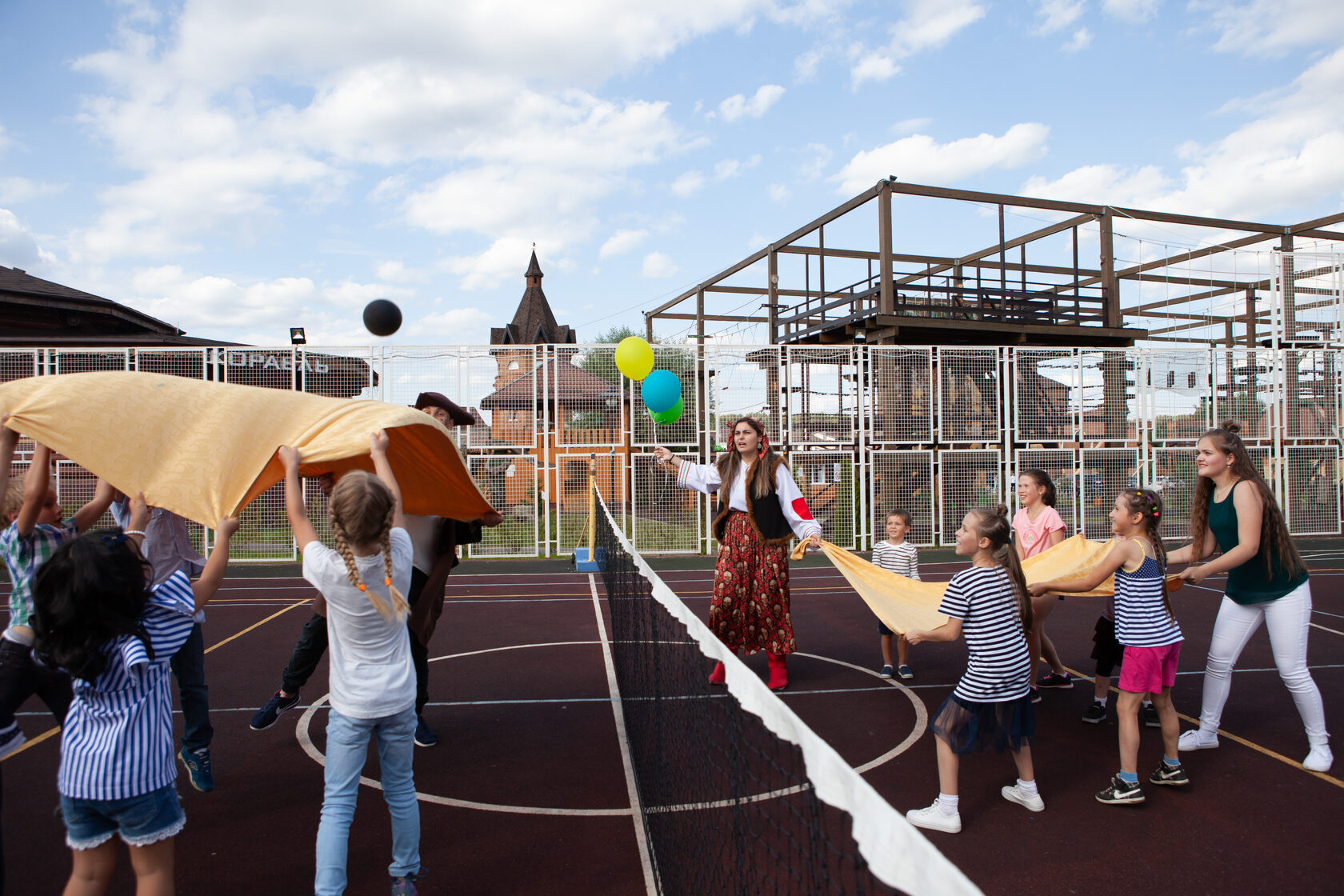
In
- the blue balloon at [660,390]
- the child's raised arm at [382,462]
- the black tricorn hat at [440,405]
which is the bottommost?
the child's raised arm at [382,462]

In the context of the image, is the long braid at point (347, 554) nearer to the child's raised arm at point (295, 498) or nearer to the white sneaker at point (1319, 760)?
the child's raised arm at point (295, 498)

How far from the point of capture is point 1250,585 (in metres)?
4.73

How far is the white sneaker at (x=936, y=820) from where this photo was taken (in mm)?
3928

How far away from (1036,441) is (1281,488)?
5533 millimetres

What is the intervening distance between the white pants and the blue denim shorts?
5.54 metres

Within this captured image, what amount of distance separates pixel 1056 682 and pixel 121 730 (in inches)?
255

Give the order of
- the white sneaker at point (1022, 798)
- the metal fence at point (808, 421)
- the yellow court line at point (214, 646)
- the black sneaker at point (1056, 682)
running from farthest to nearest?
the metal fence at point (808, 421) < the black sneaker at point (1056, 682) < the yellow court line at point (214, 646) < the white sneaker at point (1022, 798)

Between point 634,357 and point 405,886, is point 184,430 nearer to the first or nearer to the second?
point 405,886

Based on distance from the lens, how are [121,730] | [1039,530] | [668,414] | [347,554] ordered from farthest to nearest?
1. [668,414]
2. [1039,530]
3. [347,554]
4. [121,730]

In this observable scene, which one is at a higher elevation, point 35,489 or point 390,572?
point 35,489

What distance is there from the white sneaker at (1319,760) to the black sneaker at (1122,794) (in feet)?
4.18

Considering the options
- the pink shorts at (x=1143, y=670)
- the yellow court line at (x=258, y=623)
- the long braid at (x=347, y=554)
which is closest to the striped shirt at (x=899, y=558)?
the pink shorts at (x=1143, y=670)

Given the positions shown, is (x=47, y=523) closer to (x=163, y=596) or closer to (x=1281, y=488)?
(x=163, y=596)

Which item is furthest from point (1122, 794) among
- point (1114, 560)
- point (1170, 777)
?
point (1114, 560)
